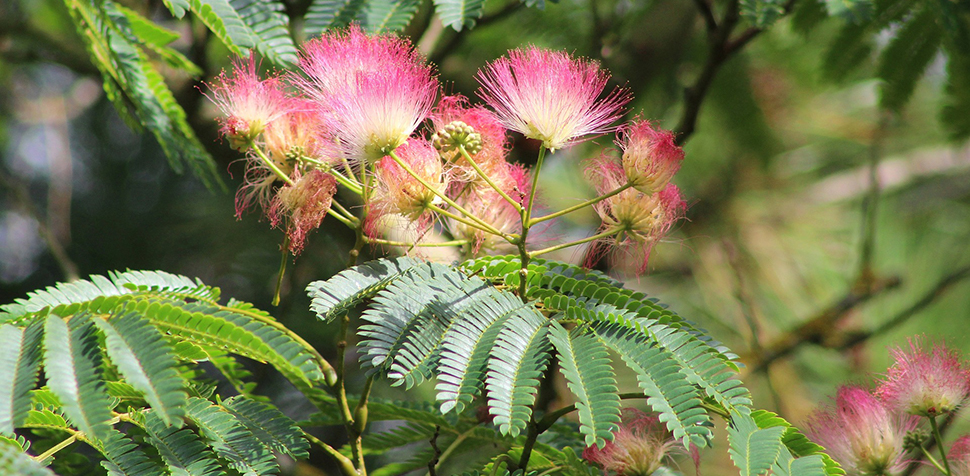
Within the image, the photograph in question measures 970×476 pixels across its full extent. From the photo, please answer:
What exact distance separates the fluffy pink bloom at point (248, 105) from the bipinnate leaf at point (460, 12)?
45 centimetres

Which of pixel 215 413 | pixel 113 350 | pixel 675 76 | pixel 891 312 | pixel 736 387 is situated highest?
pixel 675 76

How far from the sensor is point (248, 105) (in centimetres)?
160

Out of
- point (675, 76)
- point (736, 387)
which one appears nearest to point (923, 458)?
point (736, 387)

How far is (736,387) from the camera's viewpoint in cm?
131

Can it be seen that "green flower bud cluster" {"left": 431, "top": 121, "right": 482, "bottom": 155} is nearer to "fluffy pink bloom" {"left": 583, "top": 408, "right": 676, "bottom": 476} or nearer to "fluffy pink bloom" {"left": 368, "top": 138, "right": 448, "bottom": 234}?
"fluffy pink bloom" {"left": 368, "top": 138, "right": 448, "bottom": 234}

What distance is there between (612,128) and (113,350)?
1.04 m

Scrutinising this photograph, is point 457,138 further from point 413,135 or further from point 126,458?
point 126,458

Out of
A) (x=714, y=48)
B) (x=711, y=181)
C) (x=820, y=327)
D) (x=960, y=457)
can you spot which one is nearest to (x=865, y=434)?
(x=960, y=457)

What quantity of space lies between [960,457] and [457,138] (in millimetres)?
1351

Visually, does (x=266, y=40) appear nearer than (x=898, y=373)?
No

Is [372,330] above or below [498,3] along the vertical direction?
below

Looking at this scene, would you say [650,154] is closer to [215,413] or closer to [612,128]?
[612,128]

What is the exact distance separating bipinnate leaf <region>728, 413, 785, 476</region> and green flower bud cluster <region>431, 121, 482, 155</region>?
715 mm

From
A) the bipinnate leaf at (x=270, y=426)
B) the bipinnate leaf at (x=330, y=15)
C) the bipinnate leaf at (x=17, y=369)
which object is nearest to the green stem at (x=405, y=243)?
the bipinnate leaf at (x=270, y=426)
